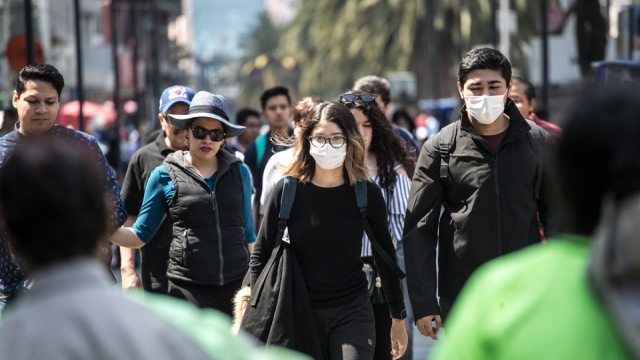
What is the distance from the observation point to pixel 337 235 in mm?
4816

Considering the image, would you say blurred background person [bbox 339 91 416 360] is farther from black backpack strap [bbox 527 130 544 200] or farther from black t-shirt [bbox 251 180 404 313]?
black backpack strap [bbox 527 130 544 200]

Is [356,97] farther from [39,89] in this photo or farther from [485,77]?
[39,89]

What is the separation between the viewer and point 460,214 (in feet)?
15.3

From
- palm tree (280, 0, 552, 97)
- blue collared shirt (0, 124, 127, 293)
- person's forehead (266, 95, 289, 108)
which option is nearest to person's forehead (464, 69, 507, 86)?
blue collared shirt (0, 124, 127, 293)

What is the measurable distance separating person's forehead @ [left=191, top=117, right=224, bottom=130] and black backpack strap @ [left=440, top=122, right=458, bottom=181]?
148 centimetres

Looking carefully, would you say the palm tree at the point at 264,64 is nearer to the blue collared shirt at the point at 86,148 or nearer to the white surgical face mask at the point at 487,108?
the blue collared shirt at the point at 86,148

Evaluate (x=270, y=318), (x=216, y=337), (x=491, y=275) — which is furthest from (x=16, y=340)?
(x=270, y=318)

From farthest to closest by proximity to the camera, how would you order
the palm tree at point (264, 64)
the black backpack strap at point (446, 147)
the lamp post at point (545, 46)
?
1. the palm tree at point (264, 64)
2. the lamp post at point (545, 46)
3. the black backpack strap at point (446, 147)

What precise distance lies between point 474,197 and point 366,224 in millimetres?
609

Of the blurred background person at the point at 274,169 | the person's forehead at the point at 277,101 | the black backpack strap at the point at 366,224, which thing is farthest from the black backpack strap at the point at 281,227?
the person's forehead at the point at 277,101

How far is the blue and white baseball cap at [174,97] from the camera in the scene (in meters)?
6.75

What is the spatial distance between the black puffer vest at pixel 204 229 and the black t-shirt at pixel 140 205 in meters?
0.55

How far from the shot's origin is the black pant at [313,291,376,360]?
4.79 metres

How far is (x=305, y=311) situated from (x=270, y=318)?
0.59 ft
